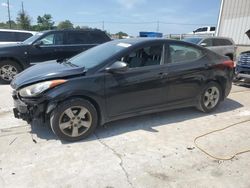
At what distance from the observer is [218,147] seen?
161 inches

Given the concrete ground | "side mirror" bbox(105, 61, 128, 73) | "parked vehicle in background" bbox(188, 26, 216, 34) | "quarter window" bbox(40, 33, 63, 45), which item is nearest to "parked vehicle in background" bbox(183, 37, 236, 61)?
"quarter window" bbox(40, 33, 63, 45)

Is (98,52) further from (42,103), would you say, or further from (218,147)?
(218,147)

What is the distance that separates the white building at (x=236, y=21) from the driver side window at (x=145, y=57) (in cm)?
1105

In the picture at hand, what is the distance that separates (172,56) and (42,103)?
248 cm

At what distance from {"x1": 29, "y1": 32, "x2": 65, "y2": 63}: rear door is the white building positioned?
9.94 meters

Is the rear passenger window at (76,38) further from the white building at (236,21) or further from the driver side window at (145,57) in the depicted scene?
the white building at (236,21)

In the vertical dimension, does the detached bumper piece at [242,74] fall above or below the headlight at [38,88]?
below

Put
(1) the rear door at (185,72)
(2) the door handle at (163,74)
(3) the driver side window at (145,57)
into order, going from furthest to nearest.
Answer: (1) the rear door at (185,72)
(2) the door handle at (163,74)
(3) the driver side window at (145,57)

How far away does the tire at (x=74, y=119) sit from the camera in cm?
402

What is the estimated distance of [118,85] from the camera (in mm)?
4391

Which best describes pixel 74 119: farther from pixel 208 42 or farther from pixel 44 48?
pixel 208 42

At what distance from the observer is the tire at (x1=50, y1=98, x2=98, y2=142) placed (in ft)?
13.2

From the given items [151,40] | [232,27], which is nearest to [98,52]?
[151,40]

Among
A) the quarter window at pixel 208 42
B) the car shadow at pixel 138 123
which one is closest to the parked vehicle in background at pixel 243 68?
the car shadow at pixel 138 123
